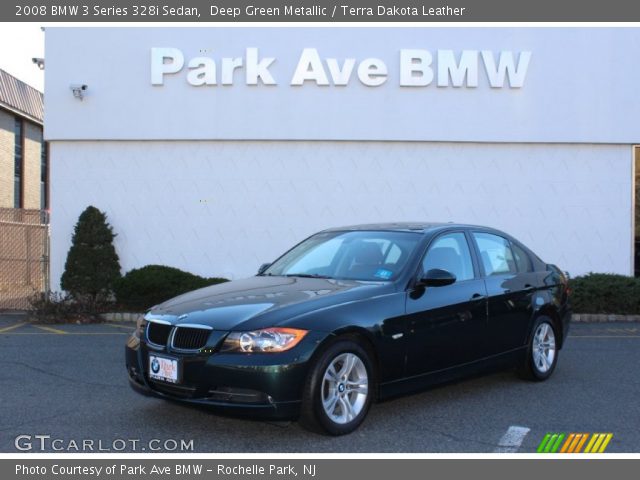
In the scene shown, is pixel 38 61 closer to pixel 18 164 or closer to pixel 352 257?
pixel 352 257

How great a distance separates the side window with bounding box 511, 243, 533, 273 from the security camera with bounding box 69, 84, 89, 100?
951 centimetres

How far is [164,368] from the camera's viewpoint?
16.0 feet

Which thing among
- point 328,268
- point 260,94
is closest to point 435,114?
point 260,94

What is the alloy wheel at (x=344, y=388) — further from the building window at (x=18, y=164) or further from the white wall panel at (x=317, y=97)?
the building window at (x=18, y=164)

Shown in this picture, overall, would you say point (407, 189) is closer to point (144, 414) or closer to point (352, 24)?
point (352, 24)

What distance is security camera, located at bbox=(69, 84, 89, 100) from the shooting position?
1322cm

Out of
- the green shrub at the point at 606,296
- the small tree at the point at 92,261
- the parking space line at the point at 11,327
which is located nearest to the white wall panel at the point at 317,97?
the small tree at the point at 92,261

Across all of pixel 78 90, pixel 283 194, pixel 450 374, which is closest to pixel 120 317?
pixel 283 194

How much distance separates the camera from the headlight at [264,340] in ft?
15.3

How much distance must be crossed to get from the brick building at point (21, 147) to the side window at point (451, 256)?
2346cm

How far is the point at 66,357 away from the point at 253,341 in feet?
14.7

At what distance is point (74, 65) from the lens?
13539 millimetres

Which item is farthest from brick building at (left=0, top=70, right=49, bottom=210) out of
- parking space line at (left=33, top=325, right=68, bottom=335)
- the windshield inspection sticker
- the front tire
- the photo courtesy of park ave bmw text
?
the front tire

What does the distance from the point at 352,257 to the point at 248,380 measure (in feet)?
6.12
